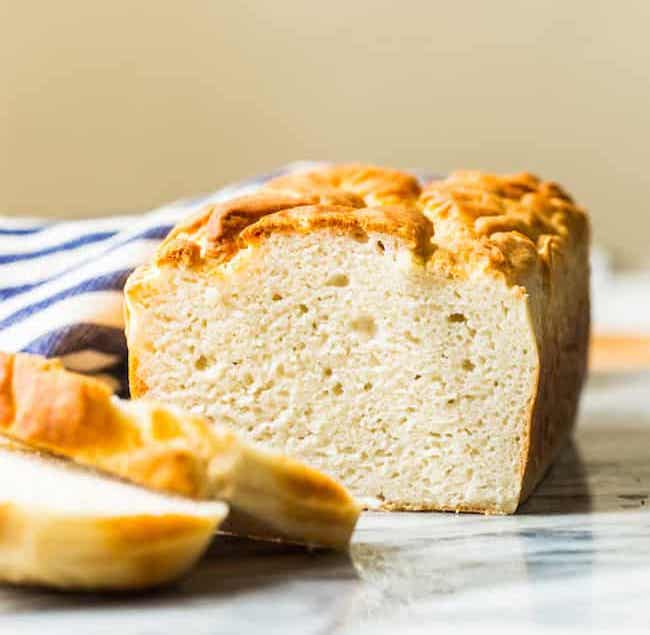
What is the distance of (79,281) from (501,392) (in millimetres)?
958

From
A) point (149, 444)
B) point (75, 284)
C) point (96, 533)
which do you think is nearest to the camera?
point (96, 533)

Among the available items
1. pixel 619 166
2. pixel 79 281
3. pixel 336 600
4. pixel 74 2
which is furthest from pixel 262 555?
pixel 619 166

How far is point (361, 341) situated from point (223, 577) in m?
0.64

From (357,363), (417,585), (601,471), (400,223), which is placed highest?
(400,223)

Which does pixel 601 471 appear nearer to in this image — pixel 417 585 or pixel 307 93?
pixel 417 585

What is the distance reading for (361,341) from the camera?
8.51 ft

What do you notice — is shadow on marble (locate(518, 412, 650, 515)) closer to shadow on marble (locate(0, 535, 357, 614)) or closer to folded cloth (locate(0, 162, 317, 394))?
shadow on marble (locate(0, 535, 357, 614))

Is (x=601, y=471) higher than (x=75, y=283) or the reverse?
the reverse

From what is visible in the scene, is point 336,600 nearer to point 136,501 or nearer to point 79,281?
point 136,501

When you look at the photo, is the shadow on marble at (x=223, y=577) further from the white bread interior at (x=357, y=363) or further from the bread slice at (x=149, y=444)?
the white bread interior at (x=357, y=363)

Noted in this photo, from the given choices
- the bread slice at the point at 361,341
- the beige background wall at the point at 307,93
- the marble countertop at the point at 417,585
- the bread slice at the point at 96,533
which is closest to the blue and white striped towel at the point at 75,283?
the bread slice at the point at 361,341

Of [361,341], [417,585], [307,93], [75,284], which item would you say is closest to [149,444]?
[417,585]

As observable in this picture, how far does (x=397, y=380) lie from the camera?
2.59 metres

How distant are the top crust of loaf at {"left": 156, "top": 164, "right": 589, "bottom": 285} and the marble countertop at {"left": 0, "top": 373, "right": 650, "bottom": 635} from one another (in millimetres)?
457
